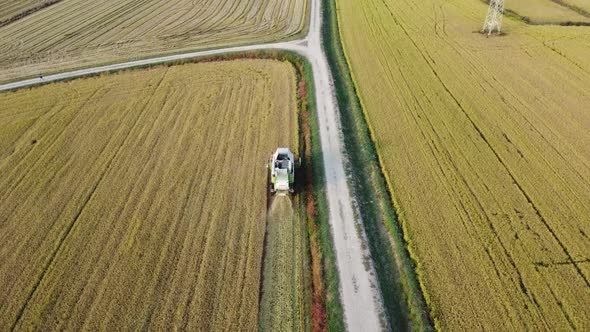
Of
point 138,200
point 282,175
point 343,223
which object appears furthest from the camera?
point 138,200

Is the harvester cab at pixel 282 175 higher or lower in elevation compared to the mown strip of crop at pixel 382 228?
higher

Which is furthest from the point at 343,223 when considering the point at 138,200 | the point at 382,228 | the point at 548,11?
the point at 548,11

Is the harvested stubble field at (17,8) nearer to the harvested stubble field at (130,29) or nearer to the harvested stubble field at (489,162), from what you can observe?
the harvested stubble field at (130,29)

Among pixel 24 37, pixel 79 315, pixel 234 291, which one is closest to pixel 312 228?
pixel 234 291

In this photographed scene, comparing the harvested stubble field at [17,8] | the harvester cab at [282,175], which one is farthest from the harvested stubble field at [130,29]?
the harvester cab at [282,175]

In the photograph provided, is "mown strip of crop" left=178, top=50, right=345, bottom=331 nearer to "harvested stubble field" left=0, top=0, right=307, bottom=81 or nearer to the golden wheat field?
"harvested stubble field" left=0, top=0, right=307, bottom=81

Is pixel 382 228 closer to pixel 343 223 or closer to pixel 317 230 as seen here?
pixel 343 223

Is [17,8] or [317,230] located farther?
[17,8]
